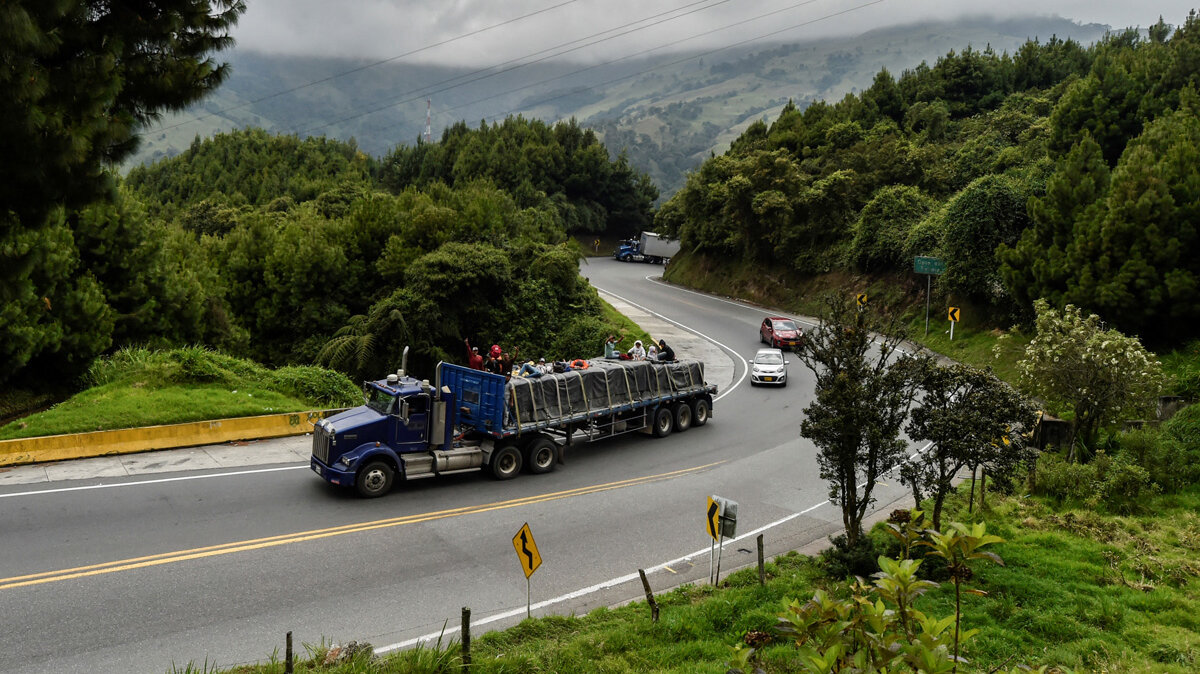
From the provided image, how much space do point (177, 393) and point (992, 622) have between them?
17.3 meters

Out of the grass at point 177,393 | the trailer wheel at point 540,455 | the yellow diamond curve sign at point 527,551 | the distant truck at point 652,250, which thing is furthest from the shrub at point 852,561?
the distant truck at point 652,250

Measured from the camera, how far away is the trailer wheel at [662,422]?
20.2 m

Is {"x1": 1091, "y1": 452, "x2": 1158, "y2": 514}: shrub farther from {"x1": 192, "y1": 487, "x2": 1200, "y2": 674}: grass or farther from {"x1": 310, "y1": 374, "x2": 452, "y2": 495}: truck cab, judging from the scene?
{"x1": 310, "y1": 374, "x2": 452, "y2": 495}: truck cab

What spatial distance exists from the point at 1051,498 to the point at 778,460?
229 inches

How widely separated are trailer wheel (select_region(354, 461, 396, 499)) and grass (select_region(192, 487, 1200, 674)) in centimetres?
583

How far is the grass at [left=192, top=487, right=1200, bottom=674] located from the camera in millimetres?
8117

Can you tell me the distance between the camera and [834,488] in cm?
1186

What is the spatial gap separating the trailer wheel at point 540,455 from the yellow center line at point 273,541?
1.32 m

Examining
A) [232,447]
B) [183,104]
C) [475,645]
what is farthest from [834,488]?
[232,447]

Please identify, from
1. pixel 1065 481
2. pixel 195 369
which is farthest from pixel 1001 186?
pixel 195 369

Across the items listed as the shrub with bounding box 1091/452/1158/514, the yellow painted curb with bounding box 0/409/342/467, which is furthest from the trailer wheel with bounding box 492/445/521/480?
the shrub with bounding box 1091/452/1158/514

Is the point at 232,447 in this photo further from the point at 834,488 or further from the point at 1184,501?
the point at 1184,501

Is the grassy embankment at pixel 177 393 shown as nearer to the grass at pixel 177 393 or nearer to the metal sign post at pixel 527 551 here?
the grass at pixel 177 393

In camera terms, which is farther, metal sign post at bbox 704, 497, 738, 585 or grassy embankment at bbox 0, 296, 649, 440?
grassy embankment at bbox 0, 296, 649, 440
